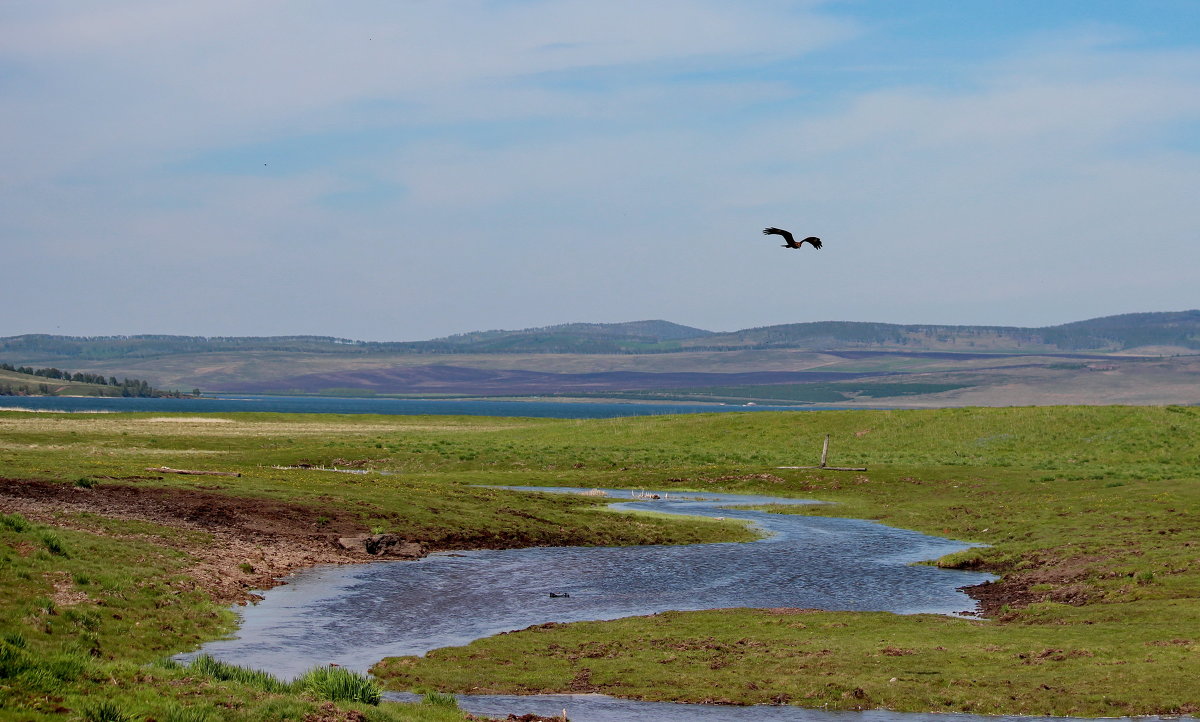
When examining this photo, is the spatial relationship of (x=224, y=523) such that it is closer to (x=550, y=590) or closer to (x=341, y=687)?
(x=550, y=590)

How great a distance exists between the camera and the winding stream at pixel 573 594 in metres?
24.0

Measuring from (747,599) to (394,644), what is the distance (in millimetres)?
11640

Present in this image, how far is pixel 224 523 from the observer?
132 ft

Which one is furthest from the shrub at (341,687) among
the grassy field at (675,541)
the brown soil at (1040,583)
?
the brown soil at (1040,583)

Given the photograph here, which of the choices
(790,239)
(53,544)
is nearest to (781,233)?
(790,239)

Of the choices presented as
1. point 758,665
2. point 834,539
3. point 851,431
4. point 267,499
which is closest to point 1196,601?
point 758,665

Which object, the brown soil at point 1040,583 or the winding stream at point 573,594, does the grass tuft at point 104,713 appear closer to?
the winding stream at point 573,594

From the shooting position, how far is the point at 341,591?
33156 millimetres

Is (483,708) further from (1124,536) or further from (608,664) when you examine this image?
(1124,536)

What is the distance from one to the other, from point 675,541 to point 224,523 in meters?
18.1

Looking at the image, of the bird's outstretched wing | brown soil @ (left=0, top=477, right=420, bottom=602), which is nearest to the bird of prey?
the bird's outstretched wing

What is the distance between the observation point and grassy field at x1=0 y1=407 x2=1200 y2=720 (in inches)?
845

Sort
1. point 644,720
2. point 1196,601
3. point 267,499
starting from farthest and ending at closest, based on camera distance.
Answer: point 267,499
point 1196,601
point 644,720

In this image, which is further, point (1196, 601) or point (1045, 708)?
point (1196, 601)
